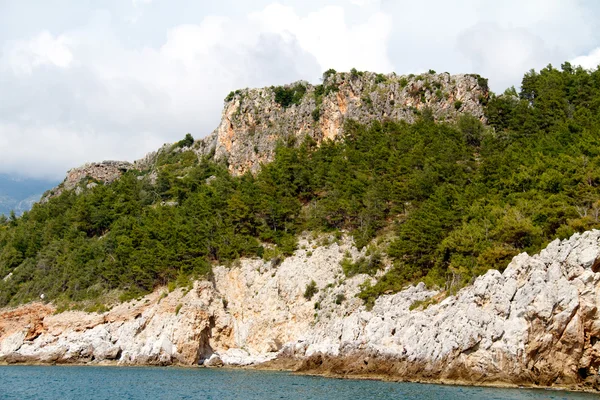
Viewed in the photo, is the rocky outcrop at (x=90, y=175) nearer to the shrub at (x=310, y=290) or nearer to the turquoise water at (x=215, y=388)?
the shrub at (x=310, y=290)

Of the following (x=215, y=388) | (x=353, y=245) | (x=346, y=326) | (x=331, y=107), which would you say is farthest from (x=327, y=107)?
(x=215, y=388)

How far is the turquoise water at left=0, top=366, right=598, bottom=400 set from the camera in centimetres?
3108

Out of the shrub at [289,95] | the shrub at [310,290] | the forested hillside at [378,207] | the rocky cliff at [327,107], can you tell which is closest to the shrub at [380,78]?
the rocky cliff at [327,107]

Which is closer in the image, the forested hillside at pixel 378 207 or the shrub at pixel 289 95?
the forested hillside at pixel 378 207

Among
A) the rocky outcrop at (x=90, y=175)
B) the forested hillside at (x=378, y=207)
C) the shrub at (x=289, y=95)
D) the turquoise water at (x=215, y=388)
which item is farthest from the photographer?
the rocky outcrop at (x=90, y=175)

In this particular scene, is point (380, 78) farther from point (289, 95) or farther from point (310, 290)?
point (310, 290)

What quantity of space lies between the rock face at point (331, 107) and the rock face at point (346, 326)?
27873mm

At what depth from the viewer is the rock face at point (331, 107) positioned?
80.8 m

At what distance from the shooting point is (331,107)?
85562mm

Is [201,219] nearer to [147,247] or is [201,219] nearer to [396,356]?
[147,247]

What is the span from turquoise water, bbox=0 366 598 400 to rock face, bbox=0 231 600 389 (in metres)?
2.61

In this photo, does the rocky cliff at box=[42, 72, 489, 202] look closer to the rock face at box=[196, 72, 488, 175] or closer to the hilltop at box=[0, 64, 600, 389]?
the rock face at box=[196, 72, 488, 175]

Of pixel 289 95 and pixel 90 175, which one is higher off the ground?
pixel 289 95

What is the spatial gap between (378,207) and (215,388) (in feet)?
98.7
